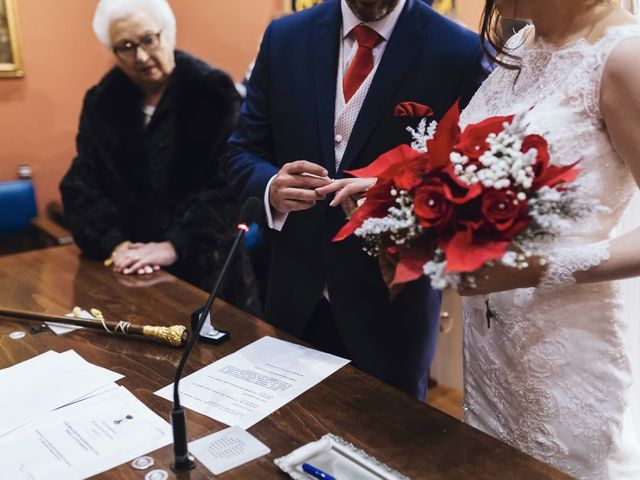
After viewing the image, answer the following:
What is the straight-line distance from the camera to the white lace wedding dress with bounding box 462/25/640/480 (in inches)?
47.7

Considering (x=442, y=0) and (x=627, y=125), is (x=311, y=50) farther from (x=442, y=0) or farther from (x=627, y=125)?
(x=442, y=0)

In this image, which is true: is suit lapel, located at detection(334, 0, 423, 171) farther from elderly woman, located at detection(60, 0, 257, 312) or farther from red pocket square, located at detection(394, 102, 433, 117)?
elderly woman, located at detection(60, 0, 257, 312)

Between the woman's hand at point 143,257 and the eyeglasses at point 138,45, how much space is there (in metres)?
0.72

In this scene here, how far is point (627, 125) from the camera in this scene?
1.14 m

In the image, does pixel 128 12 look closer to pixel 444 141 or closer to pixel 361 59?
pixel 361 59

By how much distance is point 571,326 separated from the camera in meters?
1.31

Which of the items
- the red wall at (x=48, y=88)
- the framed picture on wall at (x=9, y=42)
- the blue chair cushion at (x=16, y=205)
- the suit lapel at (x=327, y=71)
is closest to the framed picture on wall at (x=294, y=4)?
the red wall at (x=48, y=88)

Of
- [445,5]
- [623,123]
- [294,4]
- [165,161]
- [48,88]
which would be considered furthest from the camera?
[294,4]

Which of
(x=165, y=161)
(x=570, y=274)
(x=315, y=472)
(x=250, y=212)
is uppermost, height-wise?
(x=250, y=212)

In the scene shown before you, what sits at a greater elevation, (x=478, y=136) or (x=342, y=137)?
(x=478, y=136)

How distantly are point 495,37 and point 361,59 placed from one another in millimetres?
371

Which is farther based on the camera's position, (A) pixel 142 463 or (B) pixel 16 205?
(B) pixel 16 205

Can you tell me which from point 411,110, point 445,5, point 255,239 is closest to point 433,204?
point 411,110

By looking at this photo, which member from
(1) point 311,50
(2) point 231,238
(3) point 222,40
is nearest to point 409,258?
(1) point 311,50
